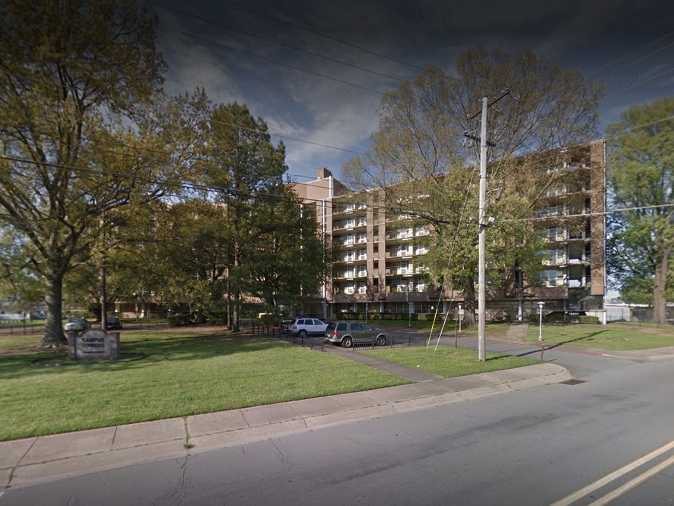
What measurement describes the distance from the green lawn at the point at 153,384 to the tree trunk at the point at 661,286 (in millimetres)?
34311

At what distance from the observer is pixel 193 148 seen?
17.9m

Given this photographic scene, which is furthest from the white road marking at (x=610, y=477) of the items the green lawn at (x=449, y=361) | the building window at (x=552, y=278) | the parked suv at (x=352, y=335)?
the building window at (x=552, y=278)

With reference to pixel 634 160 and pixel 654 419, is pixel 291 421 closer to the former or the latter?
pixel 654 419

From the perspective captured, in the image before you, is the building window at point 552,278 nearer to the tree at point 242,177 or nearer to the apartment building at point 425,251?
the apartment building at point 425,251

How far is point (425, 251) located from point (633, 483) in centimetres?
3933

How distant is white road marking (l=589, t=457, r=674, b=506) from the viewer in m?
4.17

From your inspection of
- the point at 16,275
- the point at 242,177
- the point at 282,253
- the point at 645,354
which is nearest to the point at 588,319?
the point at 645,354

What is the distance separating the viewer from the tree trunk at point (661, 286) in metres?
32.2

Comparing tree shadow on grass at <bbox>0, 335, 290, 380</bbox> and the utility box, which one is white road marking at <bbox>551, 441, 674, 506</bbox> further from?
the utility box

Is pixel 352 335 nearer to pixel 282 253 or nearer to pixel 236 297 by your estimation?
pixel 282 253

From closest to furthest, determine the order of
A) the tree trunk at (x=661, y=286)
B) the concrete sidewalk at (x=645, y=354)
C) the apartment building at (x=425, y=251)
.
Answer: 1. the concrete sidewalk at (x=645, y=354)
2. the apartment building at (x=425, y=251)
3. the tree trunk at (x=661, y=286)

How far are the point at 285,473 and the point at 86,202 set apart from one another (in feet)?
56.9

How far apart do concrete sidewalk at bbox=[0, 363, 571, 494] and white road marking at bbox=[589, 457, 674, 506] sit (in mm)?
4189

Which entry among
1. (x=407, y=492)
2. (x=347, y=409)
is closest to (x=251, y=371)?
(x=347, y=409)
